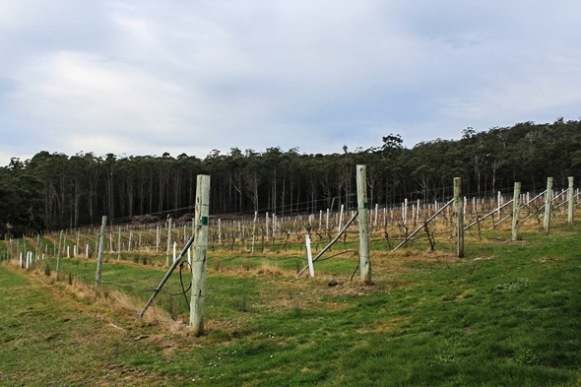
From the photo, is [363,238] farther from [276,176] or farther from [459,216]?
[276,176]

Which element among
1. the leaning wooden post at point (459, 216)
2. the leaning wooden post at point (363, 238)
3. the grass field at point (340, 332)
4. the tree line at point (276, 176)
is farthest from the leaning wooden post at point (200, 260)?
the tree line at point (276, 176)

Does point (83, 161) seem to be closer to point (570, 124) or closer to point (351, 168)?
point (351, 168)

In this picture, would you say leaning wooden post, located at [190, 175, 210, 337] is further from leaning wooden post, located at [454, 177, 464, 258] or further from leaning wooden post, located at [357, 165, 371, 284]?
leaning wooden post, located at [454, 177, 464, 258]

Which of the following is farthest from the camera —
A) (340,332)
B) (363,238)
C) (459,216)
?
(459,216)

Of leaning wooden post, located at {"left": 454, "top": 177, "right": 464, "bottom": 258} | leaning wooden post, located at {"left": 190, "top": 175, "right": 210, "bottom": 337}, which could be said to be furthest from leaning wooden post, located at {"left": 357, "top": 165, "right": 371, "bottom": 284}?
leaning wooden post, located at {"left": 190, "top": 175, "right": 210, "bottom": 337}

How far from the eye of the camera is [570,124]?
10200 centimetres

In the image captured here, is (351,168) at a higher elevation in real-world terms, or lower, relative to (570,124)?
lower

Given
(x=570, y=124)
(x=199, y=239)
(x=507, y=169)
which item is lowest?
(x=199, y=239)

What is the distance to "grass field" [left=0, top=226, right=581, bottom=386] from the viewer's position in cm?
512

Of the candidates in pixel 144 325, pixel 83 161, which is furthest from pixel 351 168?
pixel 144 325

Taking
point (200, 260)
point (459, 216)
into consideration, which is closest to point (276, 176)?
point (459, 216)

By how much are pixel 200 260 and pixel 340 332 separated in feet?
8.48

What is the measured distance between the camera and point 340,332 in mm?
7266

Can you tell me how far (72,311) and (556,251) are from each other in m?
11.7
